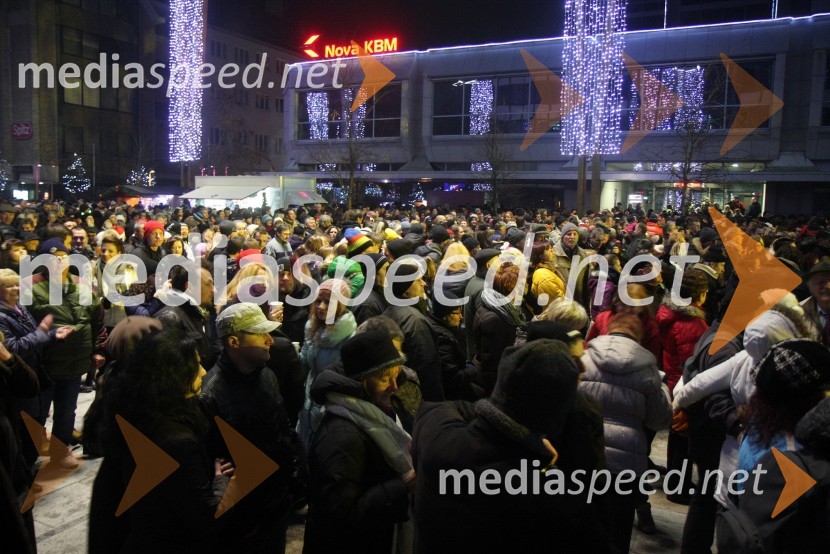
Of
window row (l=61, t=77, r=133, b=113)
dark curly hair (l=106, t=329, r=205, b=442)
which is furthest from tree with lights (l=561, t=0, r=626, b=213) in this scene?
window row (l=61, t=77, r=133, b=113)

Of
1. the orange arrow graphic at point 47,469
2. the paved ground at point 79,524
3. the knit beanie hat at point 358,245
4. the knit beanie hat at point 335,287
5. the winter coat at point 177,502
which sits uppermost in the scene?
the knit beanie hat at point 358,245

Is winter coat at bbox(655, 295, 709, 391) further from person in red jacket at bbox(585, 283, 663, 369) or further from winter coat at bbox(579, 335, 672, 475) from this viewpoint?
winter coat at bbox(579, 335, 672, 475)

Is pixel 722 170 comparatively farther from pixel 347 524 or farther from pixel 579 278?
pixel 347 524

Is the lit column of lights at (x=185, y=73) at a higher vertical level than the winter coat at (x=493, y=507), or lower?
higher

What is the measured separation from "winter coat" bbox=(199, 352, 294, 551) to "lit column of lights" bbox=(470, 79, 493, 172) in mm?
33770

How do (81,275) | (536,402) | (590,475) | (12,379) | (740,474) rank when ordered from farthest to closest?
(81,275) < (12,379) < (740,474) < (590,475) < (536,402)

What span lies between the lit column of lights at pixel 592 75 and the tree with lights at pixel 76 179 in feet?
110

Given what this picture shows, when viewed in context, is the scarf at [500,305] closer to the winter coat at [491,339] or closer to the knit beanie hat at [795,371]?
→ the winter coat at [491,339]

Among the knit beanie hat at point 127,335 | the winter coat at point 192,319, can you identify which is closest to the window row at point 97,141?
the winter coat at point 192,319

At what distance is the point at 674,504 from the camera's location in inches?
205

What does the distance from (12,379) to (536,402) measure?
10.0 ft

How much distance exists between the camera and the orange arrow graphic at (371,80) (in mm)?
39406

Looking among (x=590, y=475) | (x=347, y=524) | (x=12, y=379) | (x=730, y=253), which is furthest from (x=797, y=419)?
(x=730, y=253)

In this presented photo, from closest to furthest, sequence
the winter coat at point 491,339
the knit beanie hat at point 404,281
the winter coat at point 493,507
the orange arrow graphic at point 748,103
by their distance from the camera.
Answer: the winter coat at point 493,507 < the knit beanie hat at point 404,281 < the winter coat at point 491,339 < the orange arrow graphic at point 748,103
